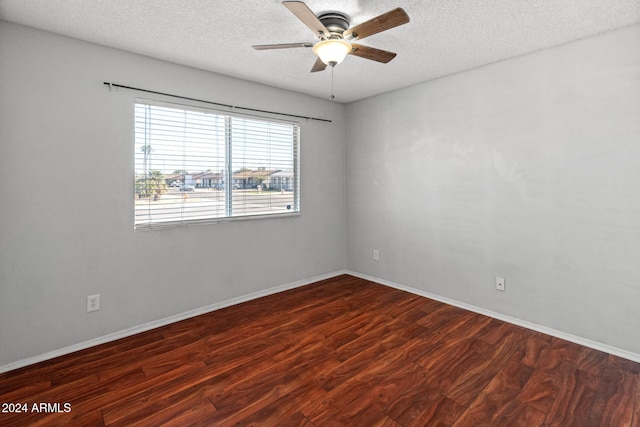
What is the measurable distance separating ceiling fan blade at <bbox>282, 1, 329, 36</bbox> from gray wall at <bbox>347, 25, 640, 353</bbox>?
2021 millimetres

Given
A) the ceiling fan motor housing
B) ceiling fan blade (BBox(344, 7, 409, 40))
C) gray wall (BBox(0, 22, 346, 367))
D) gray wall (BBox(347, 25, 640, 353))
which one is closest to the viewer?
ceiling fan blade (BBox(344, 7, 409, 40))

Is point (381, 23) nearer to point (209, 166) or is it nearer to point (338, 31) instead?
point (338, 31)

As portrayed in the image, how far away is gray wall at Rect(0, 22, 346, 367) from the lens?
230 cm

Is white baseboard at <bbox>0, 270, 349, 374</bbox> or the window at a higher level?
the window

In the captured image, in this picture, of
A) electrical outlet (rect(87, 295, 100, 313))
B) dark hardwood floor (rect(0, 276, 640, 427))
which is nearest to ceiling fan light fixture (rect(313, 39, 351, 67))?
dark hardwood floor (rect(0, 276, 640, 427))

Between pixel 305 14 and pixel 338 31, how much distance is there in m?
0.39

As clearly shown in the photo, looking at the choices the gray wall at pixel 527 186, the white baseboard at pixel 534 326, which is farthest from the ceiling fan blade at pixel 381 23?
the white baseboard at pixel 534 326

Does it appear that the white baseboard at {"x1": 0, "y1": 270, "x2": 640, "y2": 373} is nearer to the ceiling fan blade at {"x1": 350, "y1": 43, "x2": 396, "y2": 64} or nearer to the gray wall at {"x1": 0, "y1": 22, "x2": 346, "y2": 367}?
the gray wall at {"x1": 0, "y1": 22, "x2": 346, "y2": 367}

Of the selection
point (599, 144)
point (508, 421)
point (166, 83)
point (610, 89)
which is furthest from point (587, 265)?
point (166, 83)

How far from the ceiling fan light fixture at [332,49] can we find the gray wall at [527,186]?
1.83 m

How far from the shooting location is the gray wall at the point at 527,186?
2420mm

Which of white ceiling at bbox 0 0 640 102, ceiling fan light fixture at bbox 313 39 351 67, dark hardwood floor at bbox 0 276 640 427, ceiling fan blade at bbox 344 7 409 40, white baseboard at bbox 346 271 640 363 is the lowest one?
dark hardwood floor at bbox 0 276 640 427

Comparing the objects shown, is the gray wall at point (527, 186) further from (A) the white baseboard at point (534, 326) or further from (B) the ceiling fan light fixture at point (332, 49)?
(B) the ceiling fan light fixture at point (332, 49)

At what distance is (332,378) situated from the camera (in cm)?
216
